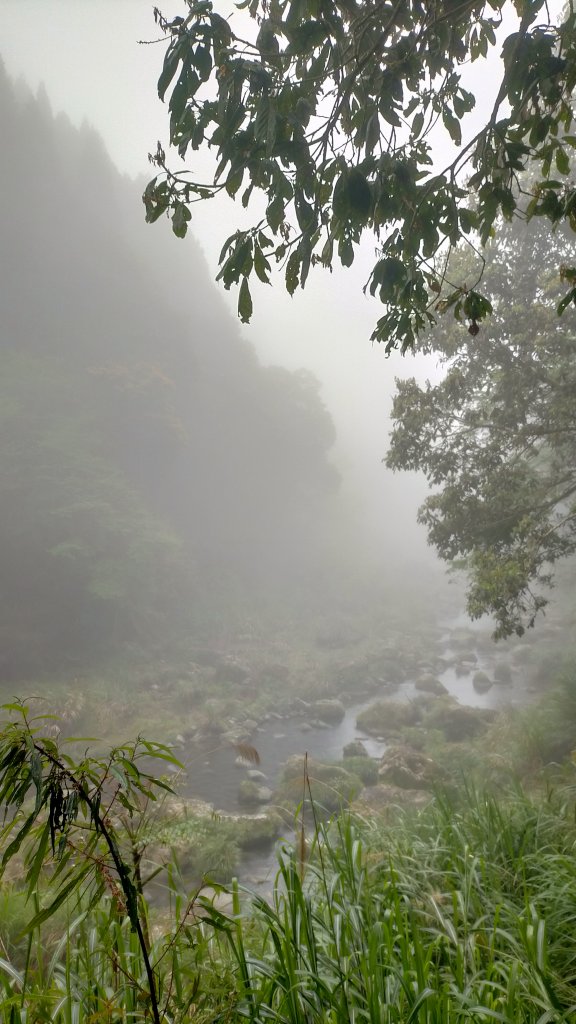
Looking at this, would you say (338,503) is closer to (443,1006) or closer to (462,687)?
(462,687)

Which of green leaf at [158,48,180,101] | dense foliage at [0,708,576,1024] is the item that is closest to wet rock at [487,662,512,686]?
dense foliage at [0,708,576,1024]

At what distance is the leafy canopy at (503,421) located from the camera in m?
7.46

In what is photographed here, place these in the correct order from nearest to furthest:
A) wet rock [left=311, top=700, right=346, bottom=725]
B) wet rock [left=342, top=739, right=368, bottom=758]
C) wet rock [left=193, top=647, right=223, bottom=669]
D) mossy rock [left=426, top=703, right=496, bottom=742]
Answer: wet rock [left=342, top=739, right=368, bottom=758], mossy rock [left=426, top=703, right=496, bottom=742], wet rock [left=311, top=700, right=346, bottom=725], wet rock [left=193, top=647, right=223, bottom=669]

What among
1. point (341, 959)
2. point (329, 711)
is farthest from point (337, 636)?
point (341, 959)

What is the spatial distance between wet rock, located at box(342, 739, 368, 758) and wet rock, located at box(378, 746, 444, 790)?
2.75 ft

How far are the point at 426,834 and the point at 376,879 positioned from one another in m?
1.44

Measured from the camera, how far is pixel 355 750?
12.0m

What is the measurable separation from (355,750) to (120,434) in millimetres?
17084

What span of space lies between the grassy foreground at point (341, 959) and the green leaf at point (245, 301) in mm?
2153

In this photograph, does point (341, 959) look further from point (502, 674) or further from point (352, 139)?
point (502, 674)

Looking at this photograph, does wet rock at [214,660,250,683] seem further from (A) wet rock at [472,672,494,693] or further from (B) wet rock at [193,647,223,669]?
(A) wet rock at [472,672,494,693]

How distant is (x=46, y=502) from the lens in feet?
56.7

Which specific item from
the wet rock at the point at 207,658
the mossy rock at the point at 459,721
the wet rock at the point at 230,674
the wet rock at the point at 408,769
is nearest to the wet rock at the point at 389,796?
the wet rock at the point at 408,769

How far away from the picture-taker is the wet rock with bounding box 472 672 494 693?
16922mm
